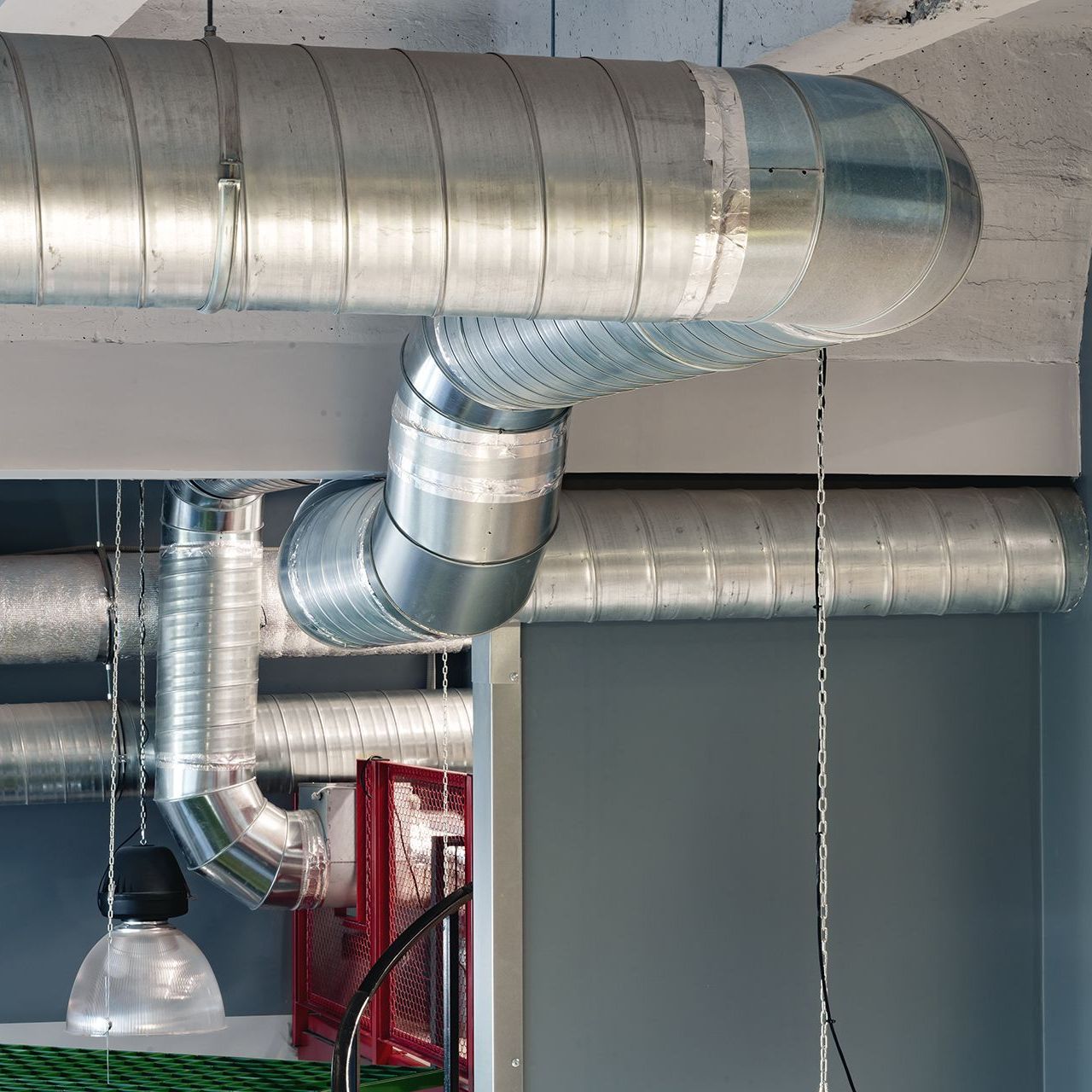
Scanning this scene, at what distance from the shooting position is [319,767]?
565 cm

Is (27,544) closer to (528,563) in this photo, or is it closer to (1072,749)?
(528,563)

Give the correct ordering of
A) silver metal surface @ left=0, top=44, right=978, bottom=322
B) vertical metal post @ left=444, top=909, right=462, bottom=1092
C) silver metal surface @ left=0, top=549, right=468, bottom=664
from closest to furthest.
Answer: silver metal surface @ left=0, top=44, right=978, bottom=322, vertical metal post @ left=444, top=909, right=462, bottom=1092, silver metal surface @ left=0, top=549, right=468, bottom=664

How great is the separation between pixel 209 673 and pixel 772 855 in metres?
2.11

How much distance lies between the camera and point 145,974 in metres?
3.78

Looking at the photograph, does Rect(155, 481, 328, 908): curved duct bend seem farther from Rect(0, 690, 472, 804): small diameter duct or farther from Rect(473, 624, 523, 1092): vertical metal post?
Rect(473, 624, 523, 1092): vertical metal post

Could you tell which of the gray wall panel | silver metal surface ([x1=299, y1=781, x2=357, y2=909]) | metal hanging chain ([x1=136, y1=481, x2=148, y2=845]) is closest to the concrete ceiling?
the gray wall panel

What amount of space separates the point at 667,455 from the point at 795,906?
1166 millimetres

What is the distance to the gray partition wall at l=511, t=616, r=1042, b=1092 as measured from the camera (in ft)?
11.1

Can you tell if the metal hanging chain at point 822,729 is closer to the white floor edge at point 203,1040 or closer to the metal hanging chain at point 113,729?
the metal hanging chain at point 113,729

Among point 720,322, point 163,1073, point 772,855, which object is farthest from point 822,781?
point 163,1073

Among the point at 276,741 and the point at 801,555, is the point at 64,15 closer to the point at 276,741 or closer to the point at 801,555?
the point at 801,555

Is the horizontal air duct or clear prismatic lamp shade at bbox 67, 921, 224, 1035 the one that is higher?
the horizontal air duct

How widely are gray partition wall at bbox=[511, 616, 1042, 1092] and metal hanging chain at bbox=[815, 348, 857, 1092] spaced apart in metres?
0.04

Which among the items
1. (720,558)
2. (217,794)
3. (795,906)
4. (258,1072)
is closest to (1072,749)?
(795,906)
